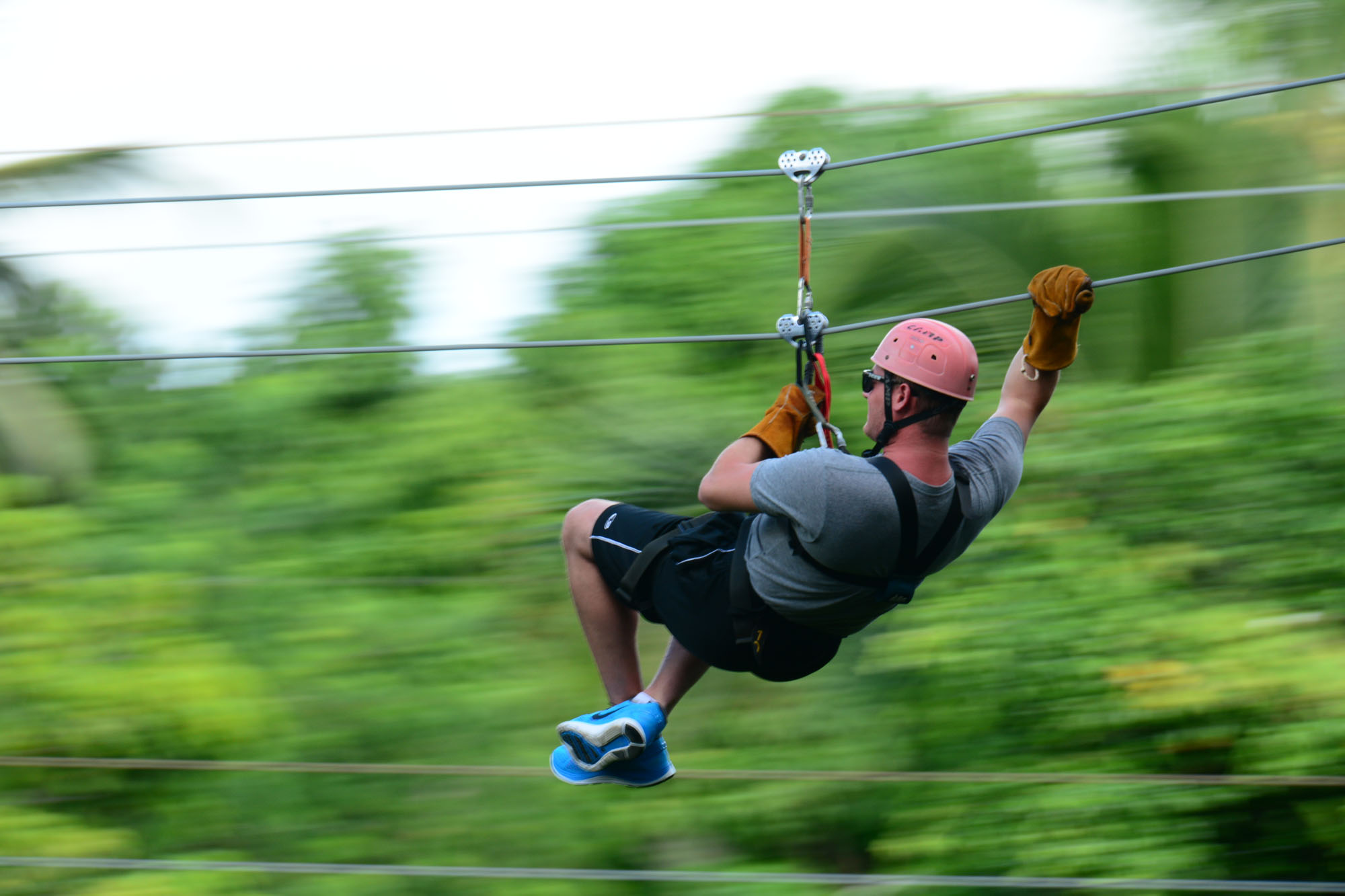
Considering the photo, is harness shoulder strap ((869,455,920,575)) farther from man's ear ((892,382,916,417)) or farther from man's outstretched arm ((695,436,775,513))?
man's outstretched arm ((695,436,775,513))

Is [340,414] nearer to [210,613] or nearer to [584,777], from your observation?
[210,613]

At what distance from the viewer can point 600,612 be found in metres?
2.62

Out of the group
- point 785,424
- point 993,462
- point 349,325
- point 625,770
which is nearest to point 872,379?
point 785,424

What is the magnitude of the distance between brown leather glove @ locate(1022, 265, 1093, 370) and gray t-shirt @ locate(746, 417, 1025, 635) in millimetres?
165

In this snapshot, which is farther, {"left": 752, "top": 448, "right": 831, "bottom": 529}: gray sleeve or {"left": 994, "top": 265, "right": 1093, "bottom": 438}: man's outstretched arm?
{"left": 994, "top": 265, "right": 1093, "bottom": 438}: man's outstretched arm

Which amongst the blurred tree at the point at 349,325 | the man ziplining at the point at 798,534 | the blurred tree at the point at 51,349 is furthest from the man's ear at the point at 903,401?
the blurred tree at the point at 51,349

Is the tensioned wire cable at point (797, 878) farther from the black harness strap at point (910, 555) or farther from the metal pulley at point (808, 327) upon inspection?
the metal pulley at point (808, 327)

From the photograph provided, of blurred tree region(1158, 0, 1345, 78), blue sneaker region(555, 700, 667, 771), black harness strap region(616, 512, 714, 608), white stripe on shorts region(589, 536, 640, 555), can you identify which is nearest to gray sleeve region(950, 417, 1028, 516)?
black harness strap region(616, 512, 714, 608)

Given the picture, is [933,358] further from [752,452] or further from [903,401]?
[752,452]

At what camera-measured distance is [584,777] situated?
256 cm

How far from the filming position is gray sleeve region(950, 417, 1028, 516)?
7.65 feet

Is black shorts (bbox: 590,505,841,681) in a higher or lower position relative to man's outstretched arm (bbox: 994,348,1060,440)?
lower

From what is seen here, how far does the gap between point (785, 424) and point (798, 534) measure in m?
0.24

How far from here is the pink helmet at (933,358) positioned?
7.25 feet
